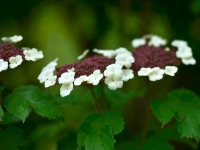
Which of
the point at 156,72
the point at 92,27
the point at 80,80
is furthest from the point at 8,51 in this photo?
the point at 92,27

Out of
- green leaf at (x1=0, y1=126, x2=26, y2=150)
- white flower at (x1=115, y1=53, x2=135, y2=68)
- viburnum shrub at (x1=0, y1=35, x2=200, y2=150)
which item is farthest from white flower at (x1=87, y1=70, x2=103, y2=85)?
green leaf at (x1=0, y1=126, x2=26, y2=150)

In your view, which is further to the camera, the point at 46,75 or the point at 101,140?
the point at 46,75

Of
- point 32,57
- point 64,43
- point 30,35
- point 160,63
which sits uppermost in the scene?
point 32,57

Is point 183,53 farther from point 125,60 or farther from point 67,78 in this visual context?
point 67,78

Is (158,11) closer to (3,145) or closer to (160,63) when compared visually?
(160,63)

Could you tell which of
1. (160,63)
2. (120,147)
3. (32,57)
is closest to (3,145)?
(32,57)
